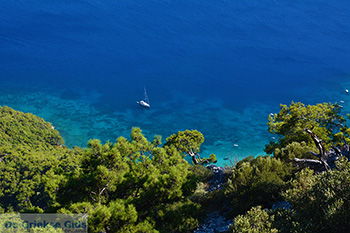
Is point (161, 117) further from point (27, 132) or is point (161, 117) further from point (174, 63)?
point (174, 63)

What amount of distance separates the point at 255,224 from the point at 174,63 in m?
77.9

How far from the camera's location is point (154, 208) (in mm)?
14688

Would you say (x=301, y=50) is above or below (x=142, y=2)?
below

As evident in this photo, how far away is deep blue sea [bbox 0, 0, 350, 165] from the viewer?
64312mm

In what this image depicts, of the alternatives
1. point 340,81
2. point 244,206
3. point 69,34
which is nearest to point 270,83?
point 340,81

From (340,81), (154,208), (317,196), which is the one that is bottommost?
(340,81)

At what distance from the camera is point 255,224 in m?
11.2

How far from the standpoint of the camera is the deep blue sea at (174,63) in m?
64.3

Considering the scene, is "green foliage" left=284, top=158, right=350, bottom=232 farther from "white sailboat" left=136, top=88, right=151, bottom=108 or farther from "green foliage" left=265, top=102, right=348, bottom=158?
"white sailboat" left=136, top=88, right=151, bottom=108

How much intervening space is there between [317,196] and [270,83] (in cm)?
6944

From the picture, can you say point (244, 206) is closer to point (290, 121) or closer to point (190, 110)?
point (290, 121)

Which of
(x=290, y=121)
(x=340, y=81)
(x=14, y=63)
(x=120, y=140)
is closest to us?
(x=120, y=140)

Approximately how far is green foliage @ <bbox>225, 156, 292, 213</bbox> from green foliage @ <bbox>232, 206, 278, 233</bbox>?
404 cm

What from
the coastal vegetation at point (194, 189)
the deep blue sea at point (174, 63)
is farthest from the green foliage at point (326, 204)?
the deep blue sea at point (174, 63)
